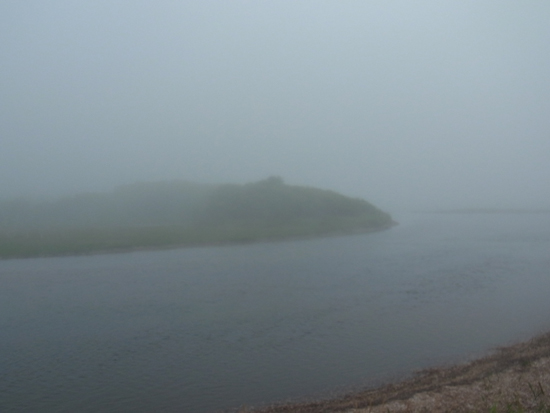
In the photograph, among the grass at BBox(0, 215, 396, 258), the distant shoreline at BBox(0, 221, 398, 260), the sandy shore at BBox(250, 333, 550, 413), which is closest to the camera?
the sandy shore at BBox(250, 333, 550, 413)

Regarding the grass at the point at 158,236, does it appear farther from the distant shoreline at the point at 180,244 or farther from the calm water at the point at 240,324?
the calm water at the point at 240,324

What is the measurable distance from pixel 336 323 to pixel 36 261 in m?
25.1

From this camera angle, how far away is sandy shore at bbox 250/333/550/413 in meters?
8.95

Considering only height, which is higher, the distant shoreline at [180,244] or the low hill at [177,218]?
the low hill at [177,218]

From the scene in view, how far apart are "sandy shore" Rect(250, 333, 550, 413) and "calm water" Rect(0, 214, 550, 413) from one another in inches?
37.9

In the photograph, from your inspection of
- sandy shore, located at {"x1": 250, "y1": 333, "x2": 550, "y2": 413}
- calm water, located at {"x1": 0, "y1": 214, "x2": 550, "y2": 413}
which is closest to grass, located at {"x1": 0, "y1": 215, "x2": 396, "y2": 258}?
calm water, located at {"x1": 0, "y1": 214, "x2": 550, "y2": 413}

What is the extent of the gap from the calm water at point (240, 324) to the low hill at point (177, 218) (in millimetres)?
6904

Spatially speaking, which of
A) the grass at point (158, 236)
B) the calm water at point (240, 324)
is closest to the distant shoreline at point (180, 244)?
the grass at point (158, 236)

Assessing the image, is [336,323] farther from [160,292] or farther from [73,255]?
[73,255]

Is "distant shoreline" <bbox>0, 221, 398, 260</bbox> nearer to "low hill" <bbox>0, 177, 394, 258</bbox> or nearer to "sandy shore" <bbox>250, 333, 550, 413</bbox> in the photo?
"low hill" <bbox>0, 177, 394, 258</bbox>

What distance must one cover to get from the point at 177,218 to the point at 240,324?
39686 millimetres

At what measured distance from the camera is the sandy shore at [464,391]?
895cm

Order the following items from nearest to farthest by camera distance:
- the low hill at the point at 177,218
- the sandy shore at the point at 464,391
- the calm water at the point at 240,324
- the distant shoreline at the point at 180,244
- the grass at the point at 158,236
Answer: the sandy shore at the point at 464,391 < the calm water at the point at 240,324 < the distant shoreline at the point at 180,244 < the grass at the point at 158,236 < the low hill at the point at 177,218

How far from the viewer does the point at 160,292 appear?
23219 millimetres
